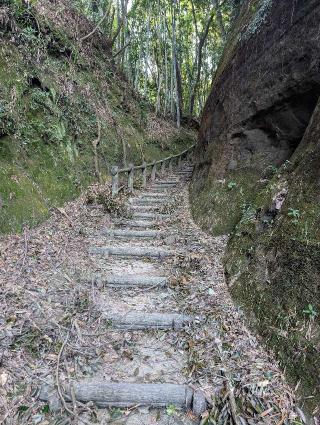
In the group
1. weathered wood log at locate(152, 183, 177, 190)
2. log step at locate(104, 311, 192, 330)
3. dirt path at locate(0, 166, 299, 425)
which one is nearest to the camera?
dirt path at locate(0, 166, 299, 425)

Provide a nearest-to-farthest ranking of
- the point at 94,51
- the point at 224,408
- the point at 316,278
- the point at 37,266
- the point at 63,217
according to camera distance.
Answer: the point at 224,408 → the point at 316,278 → the point at 37,266 → the point at 63,217 → the point at 94,51

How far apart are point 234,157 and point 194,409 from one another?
5421 millimetres

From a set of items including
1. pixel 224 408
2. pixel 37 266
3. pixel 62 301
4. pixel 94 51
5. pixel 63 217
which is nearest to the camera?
pixel 224 408

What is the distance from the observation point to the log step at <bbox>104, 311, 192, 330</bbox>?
13.4ft

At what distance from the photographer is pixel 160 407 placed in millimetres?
3062

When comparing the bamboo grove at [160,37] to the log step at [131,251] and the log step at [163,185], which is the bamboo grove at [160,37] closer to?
the log step at [163,185]

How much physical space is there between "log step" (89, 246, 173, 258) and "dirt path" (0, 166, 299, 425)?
19 mm

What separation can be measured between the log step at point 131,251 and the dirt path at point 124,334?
0.02 meters

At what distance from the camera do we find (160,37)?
20.0 metres

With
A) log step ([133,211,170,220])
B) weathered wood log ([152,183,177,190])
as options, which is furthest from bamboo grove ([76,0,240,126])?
log step ([133,211,170,220])

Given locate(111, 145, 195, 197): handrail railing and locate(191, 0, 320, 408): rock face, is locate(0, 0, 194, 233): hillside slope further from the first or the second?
locate(191, 0, 320, 408): rock face

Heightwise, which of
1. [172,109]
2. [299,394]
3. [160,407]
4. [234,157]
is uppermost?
[172,109]

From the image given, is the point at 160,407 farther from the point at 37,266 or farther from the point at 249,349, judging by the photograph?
the point at 37,266

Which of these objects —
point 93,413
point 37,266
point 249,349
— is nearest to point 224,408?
point 249,349
